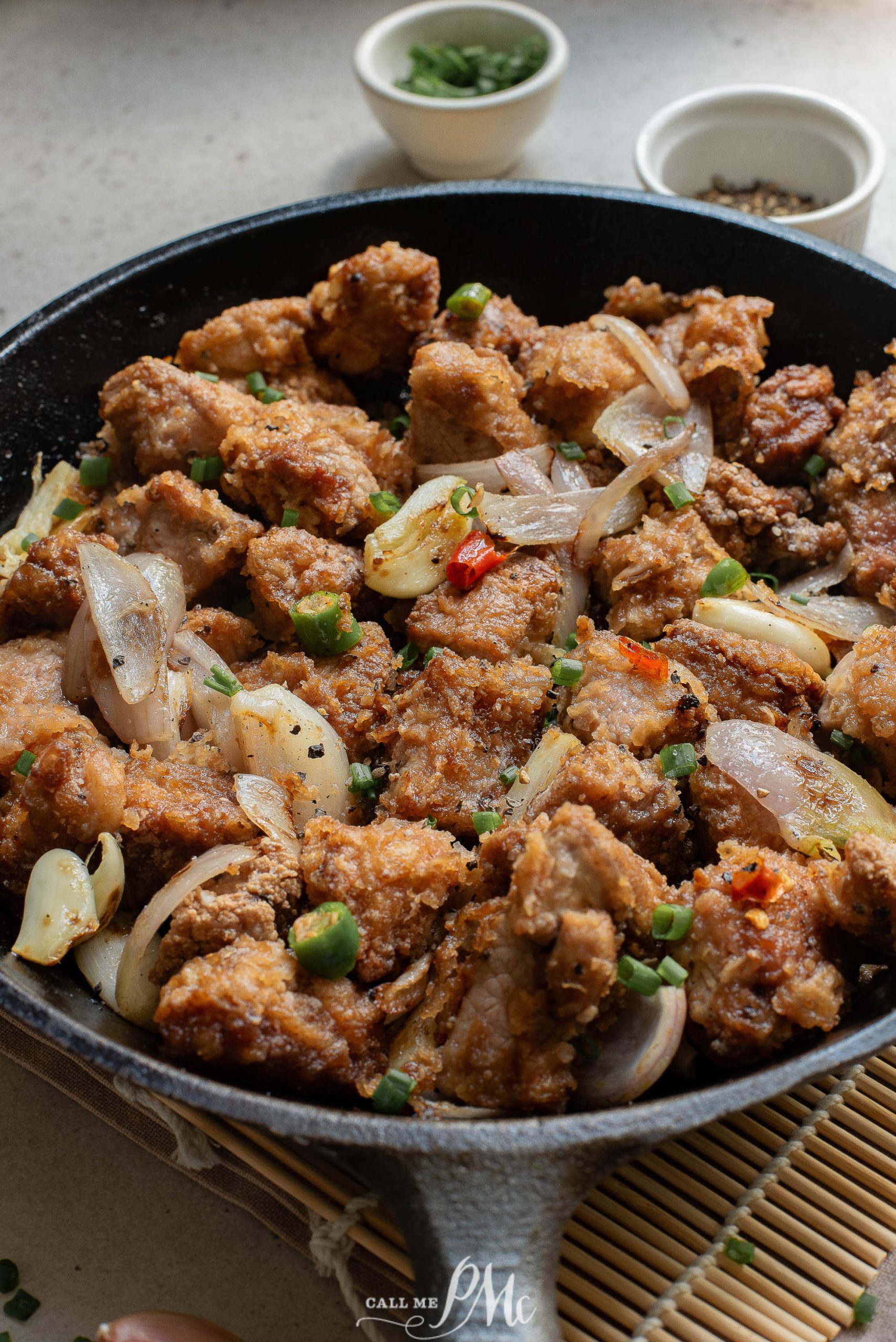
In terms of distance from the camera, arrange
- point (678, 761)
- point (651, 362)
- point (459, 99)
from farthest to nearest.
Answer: point (459, 99) < point (651, 362) < point (678, 761)

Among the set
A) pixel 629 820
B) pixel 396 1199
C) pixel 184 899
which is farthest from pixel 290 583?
pixel 396 1199

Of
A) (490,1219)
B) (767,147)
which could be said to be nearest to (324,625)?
(490,1219)

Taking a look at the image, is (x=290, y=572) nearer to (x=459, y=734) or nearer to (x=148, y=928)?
(x=459, y=734)

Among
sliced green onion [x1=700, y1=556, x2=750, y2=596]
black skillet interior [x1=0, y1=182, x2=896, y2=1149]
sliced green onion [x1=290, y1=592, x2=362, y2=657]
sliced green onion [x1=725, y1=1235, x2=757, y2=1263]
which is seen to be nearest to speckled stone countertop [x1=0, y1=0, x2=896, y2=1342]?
black skillet interior [x1=0, y1=182, x2=896, y2=1149]

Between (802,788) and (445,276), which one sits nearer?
(802,788)

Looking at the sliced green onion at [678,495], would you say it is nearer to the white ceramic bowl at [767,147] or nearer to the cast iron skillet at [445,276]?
the cast iron skillet at [445,276]

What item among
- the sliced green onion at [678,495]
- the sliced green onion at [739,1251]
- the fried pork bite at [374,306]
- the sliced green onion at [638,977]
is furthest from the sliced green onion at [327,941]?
the fried pork bite at [374,306]
